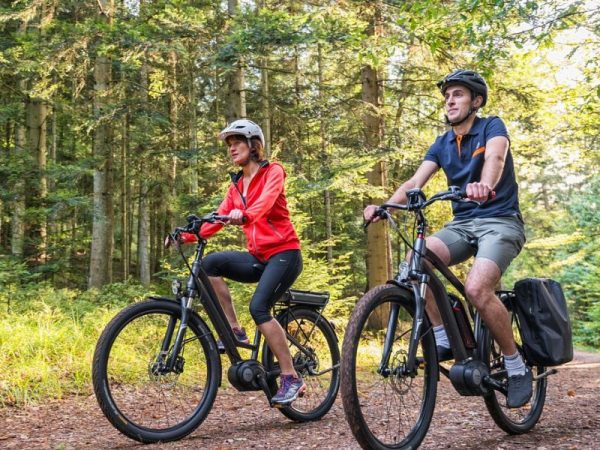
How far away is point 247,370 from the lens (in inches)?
181

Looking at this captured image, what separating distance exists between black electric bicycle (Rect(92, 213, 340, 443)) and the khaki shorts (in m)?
1.61

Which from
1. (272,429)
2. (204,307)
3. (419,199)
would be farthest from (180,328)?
(419,199)

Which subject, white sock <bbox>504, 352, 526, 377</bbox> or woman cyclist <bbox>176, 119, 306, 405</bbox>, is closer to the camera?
white sock <bbox>504, 352, 526, 377</bbox>

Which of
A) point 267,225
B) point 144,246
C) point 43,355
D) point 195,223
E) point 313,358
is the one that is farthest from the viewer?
point 144,246

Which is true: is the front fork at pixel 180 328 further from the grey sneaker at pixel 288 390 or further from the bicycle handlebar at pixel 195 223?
the grey sneaker at pixel 288 390

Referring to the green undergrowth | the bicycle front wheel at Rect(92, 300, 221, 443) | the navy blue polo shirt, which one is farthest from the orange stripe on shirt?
the green undergrowth

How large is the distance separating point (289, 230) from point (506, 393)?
6.51 ft

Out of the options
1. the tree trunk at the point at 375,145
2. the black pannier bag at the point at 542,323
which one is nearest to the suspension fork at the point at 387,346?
the black pannier bag at the point at 542,323

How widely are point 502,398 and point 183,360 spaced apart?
7.99 ft

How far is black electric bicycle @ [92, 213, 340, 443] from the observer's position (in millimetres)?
4121

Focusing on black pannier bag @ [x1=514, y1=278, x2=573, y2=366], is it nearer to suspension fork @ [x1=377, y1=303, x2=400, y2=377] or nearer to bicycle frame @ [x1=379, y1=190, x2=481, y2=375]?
bicycle frame @ [x1=379, y1=190, x2=481, y2=375]

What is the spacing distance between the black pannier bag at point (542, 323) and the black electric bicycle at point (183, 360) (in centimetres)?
172

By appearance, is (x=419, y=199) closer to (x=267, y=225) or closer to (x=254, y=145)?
(x=267, y=225)

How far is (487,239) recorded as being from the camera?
153 inches
